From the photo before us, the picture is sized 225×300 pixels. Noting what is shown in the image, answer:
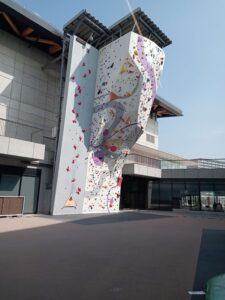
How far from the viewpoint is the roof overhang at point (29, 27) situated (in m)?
16.0

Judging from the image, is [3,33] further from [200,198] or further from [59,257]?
[200,198]

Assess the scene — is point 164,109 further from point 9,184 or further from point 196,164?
point 9,184

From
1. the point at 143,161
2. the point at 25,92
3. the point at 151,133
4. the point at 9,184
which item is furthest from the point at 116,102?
the point at 151,133

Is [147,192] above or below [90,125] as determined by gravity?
below

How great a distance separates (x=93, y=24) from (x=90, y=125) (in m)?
7.69

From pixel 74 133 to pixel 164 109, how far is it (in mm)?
17644

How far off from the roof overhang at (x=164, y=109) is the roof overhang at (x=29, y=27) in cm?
1389

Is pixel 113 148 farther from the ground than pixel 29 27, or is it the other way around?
pixel 29 27

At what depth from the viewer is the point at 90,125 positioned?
61.5 feet

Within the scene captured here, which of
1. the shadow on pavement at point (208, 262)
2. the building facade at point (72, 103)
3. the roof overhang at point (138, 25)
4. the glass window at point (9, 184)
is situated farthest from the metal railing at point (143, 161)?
the shadow on pavement at point (208, 262)

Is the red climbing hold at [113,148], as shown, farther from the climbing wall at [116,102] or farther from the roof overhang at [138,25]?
the roof overhang at [138,25]

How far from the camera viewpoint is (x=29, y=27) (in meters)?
17.5

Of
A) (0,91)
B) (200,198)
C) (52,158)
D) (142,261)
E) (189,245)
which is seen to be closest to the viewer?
(142,261)

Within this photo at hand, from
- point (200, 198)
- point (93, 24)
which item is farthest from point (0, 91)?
point (200, 198)
